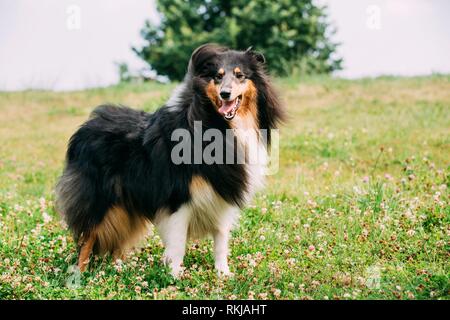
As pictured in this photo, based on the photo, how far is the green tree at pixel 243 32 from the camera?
20953 millimetres

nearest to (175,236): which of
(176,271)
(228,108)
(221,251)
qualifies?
(176,271)

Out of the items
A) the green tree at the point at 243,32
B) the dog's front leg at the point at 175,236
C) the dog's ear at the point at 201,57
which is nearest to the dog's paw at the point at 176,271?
the dog's front leg at the point at 175,236

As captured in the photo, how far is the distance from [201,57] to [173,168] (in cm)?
91

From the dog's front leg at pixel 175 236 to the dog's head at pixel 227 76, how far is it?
2.79 ft

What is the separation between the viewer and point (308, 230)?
5574mm

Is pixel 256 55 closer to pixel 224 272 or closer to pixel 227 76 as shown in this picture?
pixel 227 76

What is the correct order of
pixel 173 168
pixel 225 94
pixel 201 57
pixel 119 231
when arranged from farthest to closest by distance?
pixel 119 231 < pixel 201 57 < pixel 173 168 < pixel 225 94

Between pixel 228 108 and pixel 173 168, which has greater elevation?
pixel 228 108

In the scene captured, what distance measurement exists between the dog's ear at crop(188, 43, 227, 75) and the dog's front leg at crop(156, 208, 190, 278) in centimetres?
112

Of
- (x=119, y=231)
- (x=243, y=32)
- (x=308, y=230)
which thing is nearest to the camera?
(x=119, y=231)

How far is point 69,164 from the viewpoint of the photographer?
506cm

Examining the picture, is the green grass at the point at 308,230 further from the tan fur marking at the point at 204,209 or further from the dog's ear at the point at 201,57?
the dog's ear at the point at 201,57

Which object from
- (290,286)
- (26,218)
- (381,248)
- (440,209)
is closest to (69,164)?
(26,218)
